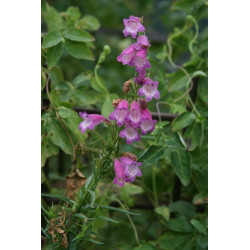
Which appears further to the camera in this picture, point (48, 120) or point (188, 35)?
point (188, 35)

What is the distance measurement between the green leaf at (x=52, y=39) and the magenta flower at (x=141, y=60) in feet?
1.36

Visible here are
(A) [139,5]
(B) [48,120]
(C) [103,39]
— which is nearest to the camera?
(B) [48,120]

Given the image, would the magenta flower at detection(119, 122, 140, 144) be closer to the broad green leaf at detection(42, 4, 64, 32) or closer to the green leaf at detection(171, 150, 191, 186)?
the green leaf at detection(171, 150, 191, 186)

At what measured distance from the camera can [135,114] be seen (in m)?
A: 0.84

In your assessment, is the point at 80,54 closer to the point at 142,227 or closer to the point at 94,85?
the point at 94,85

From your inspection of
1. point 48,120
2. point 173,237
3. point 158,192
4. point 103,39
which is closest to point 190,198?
point 158,192

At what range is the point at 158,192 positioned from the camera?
1.48m

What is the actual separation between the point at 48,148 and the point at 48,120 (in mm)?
84

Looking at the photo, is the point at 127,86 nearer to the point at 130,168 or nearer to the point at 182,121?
the point at 130,168

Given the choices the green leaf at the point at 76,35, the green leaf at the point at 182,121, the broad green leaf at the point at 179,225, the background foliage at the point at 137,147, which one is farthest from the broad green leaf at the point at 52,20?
the broad green leaf at the point at 179,225

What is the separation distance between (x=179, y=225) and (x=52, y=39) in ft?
2.16

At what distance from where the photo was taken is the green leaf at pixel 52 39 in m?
1.18

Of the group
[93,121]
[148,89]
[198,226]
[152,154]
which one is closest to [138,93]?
[148,89]

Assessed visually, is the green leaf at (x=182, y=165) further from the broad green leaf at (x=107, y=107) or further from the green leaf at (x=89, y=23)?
the green leaf at (x=89, y=23)
